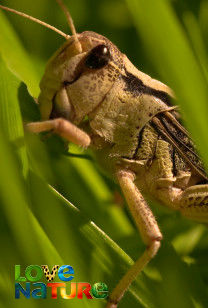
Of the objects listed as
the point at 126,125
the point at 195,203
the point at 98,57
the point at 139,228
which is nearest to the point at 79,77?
the point at 98,57

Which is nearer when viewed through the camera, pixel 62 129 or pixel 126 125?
pixel 62 129

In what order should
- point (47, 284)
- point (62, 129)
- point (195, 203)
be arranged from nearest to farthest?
point (47, 284), point (62, 129), point (195, 203)

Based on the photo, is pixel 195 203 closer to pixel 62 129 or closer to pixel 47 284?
pixel 62 129

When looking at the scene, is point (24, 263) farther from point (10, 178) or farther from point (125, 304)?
point (125, 304)

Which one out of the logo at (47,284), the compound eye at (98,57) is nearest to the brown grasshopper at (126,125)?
the compound eye at (98,57)

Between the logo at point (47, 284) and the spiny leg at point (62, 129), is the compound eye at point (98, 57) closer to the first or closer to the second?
the spiny leg at point (62, 129)

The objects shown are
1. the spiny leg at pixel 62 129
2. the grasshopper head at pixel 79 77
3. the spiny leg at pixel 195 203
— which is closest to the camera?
the spiny leg at pixel 62 129

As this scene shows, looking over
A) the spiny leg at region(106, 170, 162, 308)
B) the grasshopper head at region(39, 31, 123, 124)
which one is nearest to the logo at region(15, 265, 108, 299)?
the spiny leg at region(106, 170, 162, 308)

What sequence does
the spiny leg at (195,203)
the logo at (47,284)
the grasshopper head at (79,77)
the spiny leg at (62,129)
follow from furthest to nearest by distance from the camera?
the spiny leg at (195,203) → the grasshopper head at (79,77) → the spiny leg at (62,129) → the logo at (47,284)
